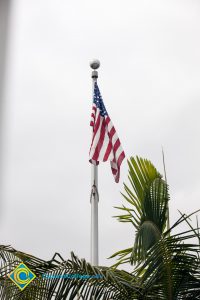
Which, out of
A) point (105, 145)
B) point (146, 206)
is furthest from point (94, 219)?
point (146, 206)

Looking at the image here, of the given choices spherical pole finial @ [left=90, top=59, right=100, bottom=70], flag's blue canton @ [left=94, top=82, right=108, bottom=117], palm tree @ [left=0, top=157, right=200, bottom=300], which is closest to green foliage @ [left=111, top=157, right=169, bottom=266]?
palm tree @ [left=0, top=157, right=200, bottom=300]

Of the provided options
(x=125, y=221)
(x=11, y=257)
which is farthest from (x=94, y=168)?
(x=11, y=257)

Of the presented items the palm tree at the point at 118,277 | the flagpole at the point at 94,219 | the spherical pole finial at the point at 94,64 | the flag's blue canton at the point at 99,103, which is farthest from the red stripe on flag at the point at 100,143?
the palm tree at the point at 118,277

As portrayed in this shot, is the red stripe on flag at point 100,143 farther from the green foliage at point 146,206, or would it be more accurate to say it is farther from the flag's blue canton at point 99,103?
the green foliage at point 146,206

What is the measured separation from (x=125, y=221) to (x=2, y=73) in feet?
13.2

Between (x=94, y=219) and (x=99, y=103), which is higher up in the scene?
(x=99, y=103)

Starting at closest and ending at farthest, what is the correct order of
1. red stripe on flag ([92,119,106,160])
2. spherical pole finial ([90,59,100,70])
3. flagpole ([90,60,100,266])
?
1. flagpole ([90,60,100,266])
2. red stripe on flag ([92,119,106,160])
3. spherical pole finial ([90,59,100,70])

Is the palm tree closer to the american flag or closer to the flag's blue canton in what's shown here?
the american flag

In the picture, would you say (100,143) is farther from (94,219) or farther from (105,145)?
(94,219)

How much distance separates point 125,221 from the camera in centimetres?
460

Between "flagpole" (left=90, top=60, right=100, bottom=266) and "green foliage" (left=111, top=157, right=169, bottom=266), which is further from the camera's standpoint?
"flagpole" (left=90, top=60, right=100, bottom=266)

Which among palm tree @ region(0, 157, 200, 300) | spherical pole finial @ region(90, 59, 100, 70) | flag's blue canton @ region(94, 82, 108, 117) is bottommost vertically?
palm tree @ region(0, 157, 200, 300)

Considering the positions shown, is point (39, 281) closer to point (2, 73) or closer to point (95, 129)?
point (2, 73)

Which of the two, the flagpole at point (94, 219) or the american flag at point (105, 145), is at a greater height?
the american flag at point (105, 145)
